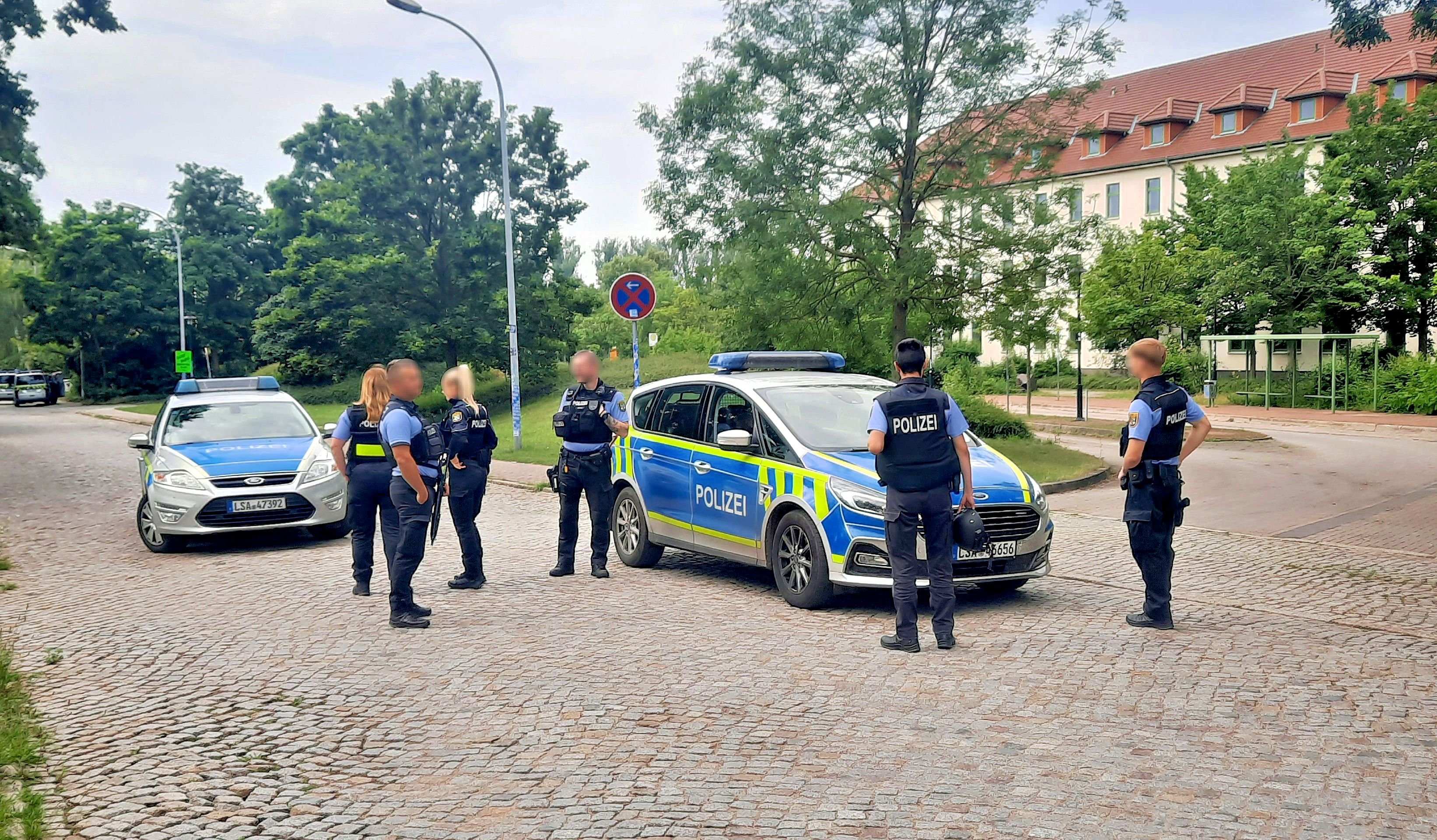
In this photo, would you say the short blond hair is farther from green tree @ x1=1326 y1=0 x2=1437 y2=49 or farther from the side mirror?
green tree @ x1=1326 y1=0 x2=1437 y2=49

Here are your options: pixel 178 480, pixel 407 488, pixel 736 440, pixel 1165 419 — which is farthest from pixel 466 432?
Answer: pixel 1165 419

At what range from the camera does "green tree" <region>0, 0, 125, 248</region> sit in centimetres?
2430

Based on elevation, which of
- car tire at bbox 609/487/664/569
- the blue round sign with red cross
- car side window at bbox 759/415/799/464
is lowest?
car tire at bbox 609/487/664/569

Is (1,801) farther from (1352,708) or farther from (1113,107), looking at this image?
(1113,107)

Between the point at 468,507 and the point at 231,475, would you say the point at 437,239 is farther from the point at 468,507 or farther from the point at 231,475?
the point at 468,507

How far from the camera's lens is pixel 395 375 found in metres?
7.93

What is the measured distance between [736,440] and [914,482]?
75.8 inches

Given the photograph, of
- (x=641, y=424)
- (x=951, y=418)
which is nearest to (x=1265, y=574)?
(x=951, y=418)

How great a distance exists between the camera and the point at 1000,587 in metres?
9.13

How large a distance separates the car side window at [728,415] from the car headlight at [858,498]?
42.5 inches

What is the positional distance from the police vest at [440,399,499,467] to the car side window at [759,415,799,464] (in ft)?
6.47

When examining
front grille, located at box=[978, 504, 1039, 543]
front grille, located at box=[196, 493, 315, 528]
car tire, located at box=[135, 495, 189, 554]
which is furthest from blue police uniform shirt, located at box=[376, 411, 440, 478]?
car tire, located at box=[135, 495, 189, 554]

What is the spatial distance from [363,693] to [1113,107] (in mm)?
66590

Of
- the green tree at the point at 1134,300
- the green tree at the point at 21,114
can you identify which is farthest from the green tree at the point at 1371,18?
the green tree at the point at 21,114
